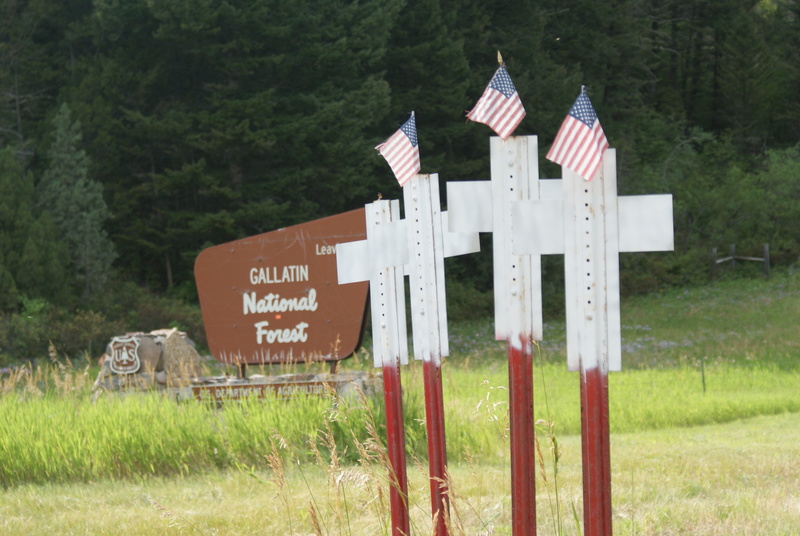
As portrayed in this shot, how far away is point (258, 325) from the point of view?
9.04m

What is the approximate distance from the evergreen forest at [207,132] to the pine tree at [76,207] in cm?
4

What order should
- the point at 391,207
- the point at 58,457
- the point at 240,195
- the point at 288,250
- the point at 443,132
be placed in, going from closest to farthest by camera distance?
the point at 391,207 < the point at 58,457 < the point at 288,250 < the point at 240,195 < the point at 443,132

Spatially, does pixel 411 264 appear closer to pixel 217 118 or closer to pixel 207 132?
pixel 217 118

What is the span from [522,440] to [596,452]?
0.25 m

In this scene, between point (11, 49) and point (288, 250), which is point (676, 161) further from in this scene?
point (288, 250)

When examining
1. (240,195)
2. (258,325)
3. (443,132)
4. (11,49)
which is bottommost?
(258,325)

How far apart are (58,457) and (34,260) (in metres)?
12.2

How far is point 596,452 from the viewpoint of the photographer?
3033mm

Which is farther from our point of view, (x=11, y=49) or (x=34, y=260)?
(x=11, y=49)

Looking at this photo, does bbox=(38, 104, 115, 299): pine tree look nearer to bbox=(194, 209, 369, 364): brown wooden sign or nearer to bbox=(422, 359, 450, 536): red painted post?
bbox=(194, 209, 369, 364): brown wooden sign

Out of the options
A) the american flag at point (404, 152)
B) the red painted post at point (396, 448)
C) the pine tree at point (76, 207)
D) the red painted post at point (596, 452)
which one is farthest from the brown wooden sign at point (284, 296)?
the pine tree at point (76, 207)

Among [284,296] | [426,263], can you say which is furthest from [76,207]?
[426,263]

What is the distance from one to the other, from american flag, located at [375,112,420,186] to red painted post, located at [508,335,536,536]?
0.89 metres

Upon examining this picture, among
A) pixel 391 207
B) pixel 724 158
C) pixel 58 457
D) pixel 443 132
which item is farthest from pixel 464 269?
pixel 391 207
